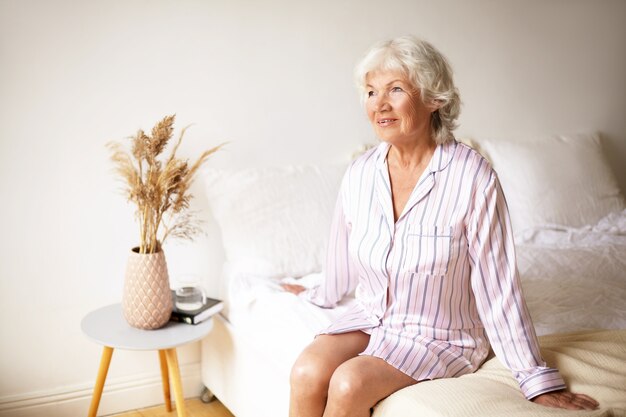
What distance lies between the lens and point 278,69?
8.80ft

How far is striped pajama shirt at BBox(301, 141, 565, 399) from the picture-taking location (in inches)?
64.8

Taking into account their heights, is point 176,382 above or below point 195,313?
below

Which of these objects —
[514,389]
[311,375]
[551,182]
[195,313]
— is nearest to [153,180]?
[195,313]

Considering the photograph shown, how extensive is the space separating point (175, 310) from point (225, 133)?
0.70 meters

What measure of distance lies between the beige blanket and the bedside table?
2.60 feet

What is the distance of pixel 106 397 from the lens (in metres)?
2.53

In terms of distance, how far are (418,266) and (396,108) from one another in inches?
16.0

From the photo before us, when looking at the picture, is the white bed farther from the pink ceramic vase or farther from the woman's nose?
the woman's nose

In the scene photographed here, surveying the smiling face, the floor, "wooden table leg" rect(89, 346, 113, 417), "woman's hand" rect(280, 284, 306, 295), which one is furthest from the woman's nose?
the floor

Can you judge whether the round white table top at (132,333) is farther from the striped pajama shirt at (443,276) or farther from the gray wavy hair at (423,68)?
the gray wavy hair at (423,68)

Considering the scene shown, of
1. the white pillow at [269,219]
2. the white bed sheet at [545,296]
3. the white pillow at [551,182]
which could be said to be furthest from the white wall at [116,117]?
the white pillow at [551,182]

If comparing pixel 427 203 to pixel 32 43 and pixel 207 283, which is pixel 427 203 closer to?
pixel 207 283

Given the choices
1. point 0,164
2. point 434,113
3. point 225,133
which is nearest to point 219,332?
point 225,133

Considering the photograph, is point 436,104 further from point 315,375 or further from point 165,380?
point 165,380
